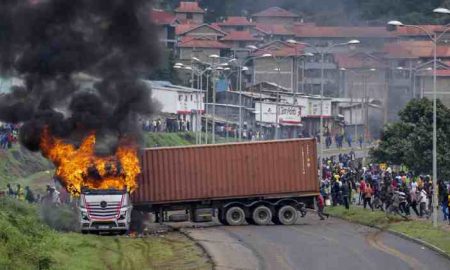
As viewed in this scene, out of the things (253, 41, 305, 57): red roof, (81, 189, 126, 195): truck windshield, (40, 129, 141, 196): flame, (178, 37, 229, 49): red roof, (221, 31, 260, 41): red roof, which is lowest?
(81, 189, 126, 195): truck windshield

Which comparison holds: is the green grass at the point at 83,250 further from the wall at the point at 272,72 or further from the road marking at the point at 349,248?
the wall at the point at 272,72

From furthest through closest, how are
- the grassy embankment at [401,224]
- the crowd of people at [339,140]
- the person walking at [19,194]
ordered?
the crowd of people at [339,140]
the person walking at [19,194]
the grassy embankment at [401,224]

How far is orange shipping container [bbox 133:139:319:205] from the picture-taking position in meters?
48.1

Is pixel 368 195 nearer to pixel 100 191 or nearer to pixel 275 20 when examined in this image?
pixel 100 191

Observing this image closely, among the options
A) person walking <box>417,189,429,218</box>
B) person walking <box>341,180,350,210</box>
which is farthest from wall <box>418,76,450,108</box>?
person walking <box>417,189,429,218</box>

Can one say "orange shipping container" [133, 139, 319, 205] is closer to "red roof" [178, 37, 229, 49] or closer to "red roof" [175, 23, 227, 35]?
"red roof" [178, 37, 229, 49]

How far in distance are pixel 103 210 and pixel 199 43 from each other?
9115cm

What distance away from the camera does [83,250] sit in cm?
3794

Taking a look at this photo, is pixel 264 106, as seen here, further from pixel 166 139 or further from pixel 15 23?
pixel 15 23

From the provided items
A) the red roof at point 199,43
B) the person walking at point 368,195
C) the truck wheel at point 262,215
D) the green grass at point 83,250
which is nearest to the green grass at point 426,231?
the truck wheel at point 262,215

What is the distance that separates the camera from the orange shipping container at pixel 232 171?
48094 mm

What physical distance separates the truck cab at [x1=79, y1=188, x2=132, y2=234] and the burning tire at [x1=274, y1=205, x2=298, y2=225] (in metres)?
7.48

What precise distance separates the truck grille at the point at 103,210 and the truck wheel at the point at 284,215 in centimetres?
792

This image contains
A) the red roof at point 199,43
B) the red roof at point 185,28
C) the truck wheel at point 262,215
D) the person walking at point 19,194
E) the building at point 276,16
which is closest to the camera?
A: the truck wheel at point 262,215
